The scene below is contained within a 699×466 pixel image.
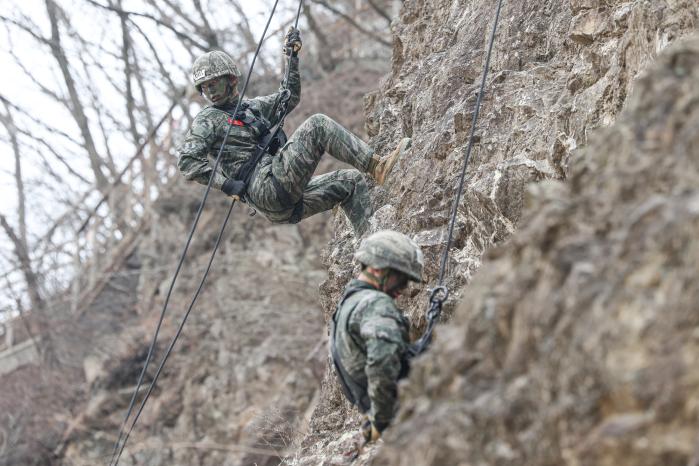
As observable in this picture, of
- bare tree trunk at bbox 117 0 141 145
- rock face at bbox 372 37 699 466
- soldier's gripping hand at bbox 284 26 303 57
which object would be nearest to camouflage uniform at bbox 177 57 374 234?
soldier's gripping hand at bbox 284 26 303 57

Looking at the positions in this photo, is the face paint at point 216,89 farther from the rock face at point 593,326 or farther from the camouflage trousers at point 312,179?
the rock face at point 593,326

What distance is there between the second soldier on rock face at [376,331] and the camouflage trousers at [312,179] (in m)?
2.66

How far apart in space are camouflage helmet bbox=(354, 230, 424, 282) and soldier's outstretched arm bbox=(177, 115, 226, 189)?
3.07m

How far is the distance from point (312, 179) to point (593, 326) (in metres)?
5.63

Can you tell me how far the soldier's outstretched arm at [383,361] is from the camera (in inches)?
235

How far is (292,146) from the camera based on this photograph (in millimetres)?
9172

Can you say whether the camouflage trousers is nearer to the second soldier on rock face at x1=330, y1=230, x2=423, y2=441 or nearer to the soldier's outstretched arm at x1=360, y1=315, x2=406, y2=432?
the second soldier on rock face at x1=330, y1=230, x2=423, y2=441

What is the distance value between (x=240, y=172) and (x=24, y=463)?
11166mm

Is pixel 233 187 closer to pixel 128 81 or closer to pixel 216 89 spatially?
pixel 216 89

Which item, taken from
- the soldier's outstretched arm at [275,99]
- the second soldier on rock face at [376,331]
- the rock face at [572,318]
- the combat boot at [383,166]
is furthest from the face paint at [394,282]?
the soldier's outstretched arm at [275,99]

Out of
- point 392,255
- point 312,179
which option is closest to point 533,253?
point 392,255

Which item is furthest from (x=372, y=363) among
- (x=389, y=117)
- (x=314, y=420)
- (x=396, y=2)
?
(x=396, y=2)

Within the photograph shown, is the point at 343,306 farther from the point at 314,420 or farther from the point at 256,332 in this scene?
the point at 256,332

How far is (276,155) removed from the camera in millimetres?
9375
